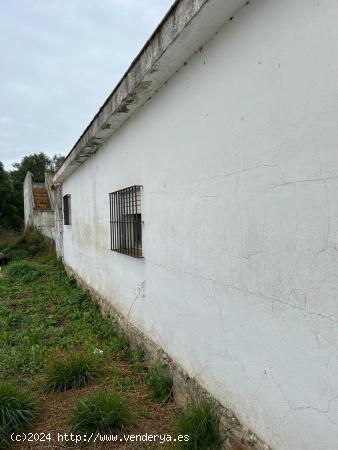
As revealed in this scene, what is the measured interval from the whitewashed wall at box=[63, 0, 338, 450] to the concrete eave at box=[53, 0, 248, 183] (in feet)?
0.31

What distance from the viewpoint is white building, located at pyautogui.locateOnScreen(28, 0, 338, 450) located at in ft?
5.98

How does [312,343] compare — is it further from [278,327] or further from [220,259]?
[220,259]

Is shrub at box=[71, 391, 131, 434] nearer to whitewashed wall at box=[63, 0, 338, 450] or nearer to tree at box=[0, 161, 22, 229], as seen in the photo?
whitewashed wall at box=[63, 0, 338, 450]

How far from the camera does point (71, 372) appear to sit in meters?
3.95

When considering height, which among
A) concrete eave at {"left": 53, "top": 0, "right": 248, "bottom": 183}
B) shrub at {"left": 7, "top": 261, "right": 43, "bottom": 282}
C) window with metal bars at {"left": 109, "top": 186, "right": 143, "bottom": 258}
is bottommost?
shrub at {"left": 7, "top": 261, "right": 43, "bottom": 282}

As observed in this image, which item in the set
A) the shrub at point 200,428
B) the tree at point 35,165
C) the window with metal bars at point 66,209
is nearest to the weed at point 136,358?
the shrub at point 200,428

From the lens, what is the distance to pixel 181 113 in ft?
11.0

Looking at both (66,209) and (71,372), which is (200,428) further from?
(66,209)

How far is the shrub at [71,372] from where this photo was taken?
3875 mm

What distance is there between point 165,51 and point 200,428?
279 cm

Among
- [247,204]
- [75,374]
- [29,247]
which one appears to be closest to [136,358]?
[75,374]

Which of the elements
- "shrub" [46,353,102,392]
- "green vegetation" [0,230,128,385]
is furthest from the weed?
"shrub" [46,353,102,392]

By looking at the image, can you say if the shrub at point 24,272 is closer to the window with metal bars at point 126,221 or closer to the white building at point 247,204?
the window with metal bars at point 126,221

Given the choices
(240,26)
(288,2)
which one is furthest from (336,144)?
(240,26)
